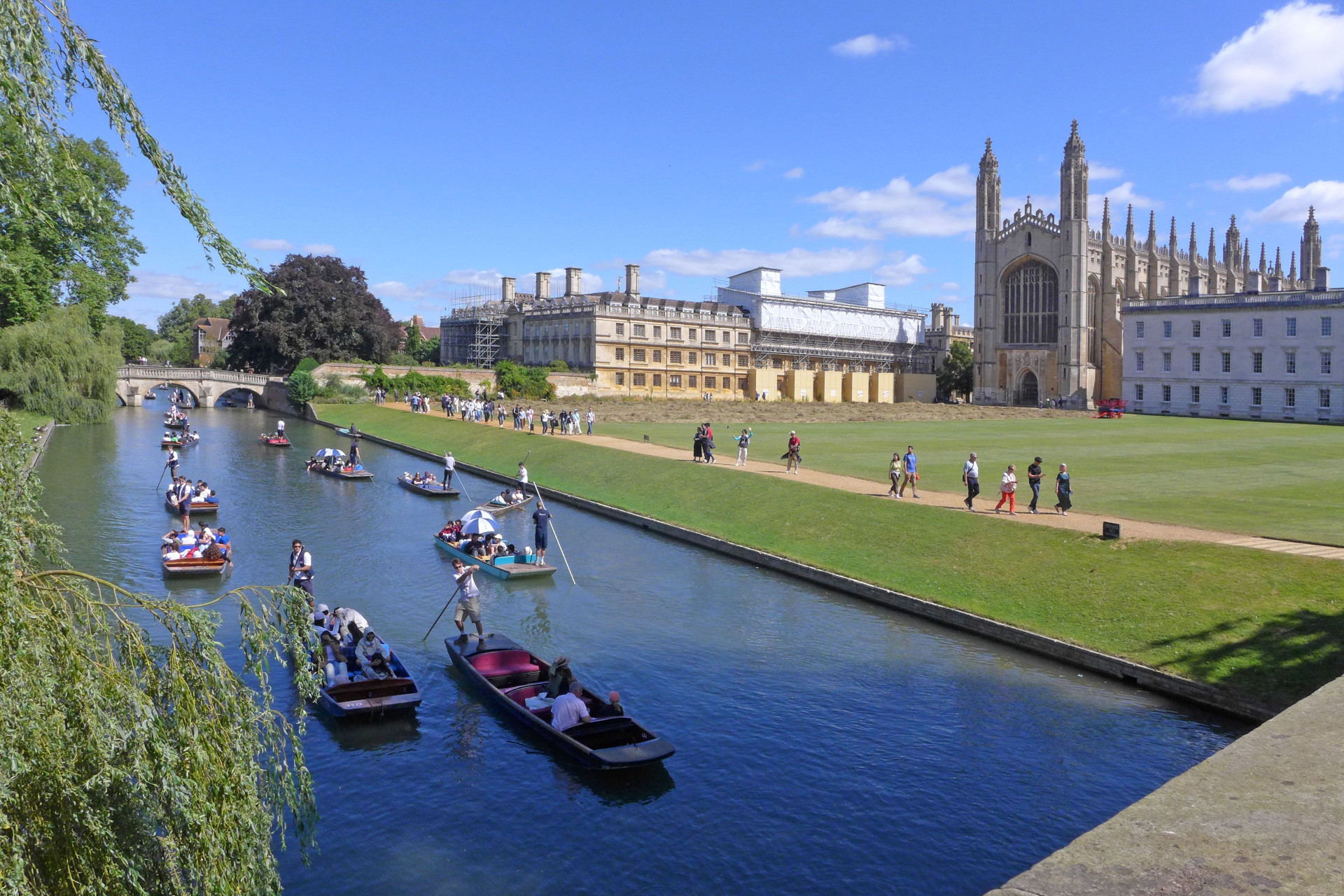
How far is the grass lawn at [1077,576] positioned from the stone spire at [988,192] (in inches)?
3226

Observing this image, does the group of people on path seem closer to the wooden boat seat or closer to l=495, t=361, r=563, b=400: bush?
the wooden boat seat

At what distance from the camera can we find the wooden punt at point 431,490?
127ft

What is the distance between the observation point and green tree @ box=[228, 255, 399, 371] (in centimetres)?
8425

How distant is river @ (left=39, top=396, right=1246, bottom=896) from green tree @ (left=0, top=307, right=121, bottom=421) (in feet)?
106

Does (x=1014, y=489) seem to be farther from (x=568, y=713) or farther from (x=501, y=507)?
(x=501, y=507)

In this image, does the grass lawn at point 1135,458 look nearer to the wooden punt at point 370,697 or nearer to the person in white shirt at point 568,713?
the person in white shirt at point 568,713

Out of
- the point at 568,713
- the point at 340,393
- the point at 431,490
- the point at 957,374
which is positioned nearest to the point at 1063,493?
the point at 568,713

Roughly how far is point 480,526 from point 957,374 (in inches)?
3779

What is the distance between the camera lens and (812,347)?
111188 mm

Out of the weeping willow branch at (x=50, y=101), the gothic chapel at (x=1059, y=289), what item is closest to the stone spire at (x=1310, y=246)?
the gothic chapel at (x=1059, y=289)

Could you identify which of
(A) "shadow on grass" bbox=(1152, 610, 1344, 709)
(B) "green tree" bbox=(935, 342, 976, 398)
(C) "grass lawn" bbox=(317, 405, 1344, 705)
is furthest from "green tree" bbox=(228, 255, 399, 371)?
(A) "shadow on grass" bbox=(1152, 610, 1344, 709)

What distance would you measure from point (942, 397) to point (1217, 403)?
35173 mm

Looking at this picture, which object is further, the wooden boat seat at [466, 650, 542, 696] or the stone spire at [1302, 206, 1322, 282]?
the stone spire at [1302, 206, 1322, 282]

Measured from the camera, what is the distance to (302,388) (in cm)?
7700
